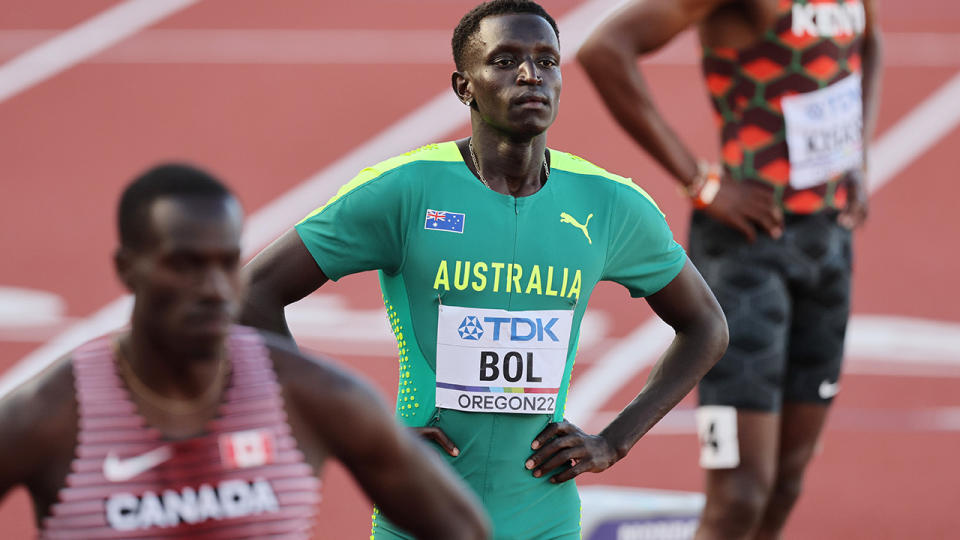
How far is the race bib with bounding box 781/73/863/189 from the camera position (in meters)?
4.93

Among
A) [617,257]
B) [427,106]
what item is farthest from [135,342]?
[427,106]

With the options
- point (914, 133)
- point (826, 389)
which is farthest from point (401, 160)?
point (914, 133)

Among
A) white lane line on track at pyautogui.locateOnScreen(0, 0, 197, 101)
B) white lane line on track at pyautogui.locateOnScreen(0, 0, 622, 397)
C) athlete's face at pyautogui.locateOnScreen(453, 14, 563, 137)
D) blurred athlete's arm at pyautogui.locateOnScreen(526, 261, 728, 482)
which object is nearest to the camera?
athlete's face at pyautogui.locateOnScreen(453, 14, 563, 137)

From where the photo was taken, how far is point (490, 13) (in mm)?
3742

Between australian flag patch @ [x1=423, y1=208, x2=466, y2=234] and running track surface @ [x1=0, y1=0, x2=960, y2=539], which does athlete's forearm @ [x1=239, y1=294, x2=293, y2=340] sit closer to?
australian flag patch @ [x1=423, y1=208, x2=466, y2=234]

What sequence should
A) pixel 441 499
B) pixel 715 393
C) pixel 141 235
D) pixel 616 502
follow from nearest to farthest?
1. pixel 141 235
2. pixel 441 499
3. pixel 715 393
4. pixel 616 502

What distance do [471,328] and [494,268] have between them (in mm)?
150

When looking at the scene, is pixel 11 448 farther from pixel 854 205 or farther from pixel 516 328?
pixel 854 205

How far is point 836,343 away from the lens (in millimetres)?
5055

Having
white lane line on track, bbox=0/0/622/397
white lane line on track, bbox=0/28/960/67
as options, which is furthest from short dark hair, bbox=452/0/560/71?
white lane line on track, bbox=0/28/960/67

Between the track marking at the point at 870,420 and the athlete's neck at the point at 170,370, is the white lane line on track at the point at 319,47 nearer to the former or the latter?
the track marking at the point at 870,420

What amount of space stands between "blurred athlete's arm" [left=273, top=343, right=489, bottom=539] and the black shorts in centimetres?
230

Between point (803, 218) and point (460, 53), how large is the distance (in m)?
1.62

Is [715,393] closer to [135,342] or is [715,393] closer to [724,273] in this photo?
[724,273]
